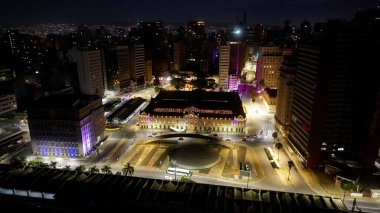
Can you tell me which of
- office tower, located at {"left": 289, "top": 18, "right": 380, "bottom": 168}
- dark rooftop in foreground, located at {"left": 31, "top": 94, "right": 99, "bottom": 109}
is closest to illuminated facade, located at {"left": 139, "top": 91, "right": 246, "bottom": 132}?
dark rooftop in foreground, located at {"left": 31, "top": 94, "right": 99, "bottom": 109}

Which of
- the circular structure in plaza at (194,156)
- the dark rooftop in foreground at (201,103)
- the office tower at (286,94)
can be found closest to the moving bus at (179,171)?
the circular structure in plaza at (194,156)

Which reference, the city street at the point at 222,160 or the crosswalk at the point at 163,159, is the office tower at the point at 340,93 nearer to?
the city street at the point at 222,160

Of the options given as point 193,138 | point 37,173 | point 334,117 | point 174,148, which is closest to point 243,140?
point 193,138

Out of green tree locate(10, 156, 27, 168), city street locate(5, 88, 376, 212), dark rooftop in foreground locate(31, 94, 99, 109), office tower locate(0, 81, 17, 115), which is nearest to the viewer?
green tree locate(10, 156, 27, 168)

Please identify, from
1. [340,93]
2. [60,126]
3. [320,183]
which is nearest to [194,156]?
[320,183]

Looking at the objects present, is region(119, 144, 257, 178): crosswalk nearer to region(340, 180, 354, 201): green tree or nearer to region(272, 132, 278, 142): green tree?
region(272, 132, 278, 142): green tree

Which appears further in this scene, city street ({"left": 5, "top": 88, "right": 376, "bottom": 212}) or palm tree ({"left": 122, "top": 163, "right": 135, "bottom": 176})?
city street ({"left": 5, "top": 88, "right": 376, "bottom": 212})
